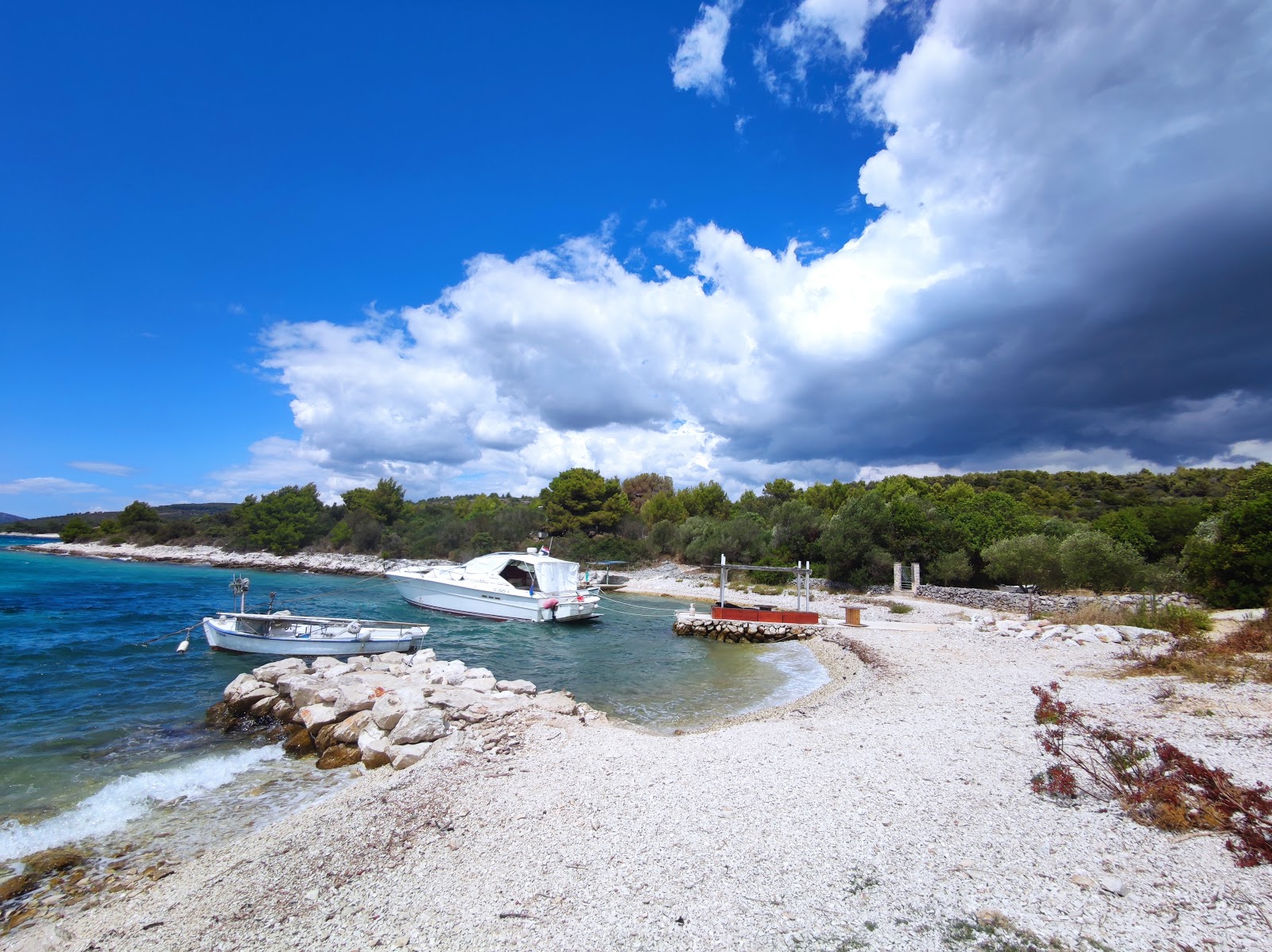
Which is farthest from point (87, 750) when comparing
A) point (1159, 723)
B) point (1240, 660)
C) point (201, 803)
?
point (1240, 660)

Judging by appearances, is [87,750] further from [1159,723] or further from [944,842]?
[1159,723]

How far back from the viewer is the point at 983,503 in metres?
38.5

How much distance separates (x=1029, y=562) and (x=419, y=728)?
25.1m

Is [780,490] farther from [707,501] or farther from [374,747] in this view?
[374,747]

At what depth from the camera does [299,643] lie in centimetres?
1498

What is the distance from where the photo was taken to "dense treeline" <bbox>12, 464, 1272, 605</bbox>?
22.0 m

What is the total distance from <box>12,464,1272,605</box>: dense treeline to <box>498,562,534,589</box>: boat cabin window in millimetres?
15947

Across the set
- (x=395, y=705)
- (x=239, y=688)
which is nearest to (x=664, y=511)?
(x=239, y=688)

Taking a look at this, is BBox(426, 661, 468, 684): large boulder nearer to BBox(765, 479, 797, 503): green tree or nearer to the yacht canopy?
the yacht canopy

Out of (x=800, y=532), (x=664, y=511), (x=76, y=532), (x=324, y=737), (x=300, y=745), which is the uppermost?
(x=664, y=511)

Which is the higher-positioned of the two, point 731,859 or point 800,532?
point 800,532

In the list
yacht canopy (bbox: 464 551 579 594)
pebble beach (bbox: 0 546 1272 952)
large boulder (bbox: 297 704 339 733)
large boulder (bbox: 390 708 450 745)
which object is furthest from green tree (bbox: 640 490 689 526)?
pebble beach (bbox: 0 546 1272 952)

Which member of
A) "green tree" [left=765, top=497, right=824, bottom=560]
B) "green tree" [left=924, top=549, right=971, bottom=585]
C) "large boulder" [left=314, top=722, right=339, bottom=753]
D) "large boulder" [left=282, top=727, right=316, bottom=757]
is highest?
"green tree" [left=765, top=497, right=824, bottom=560]

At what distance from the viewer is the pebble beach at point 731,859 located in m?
3.60
